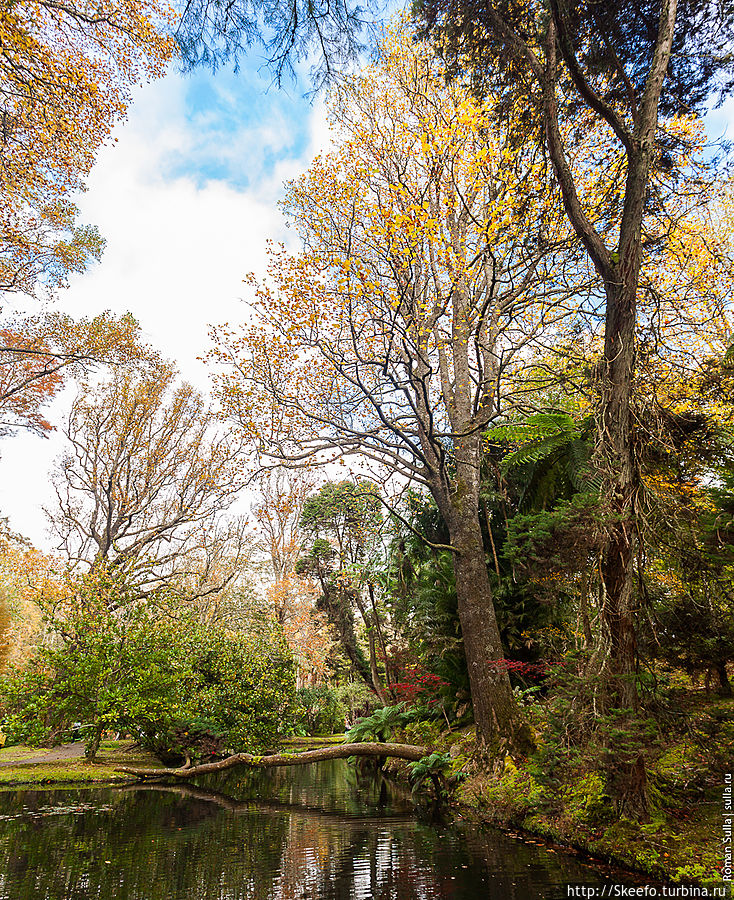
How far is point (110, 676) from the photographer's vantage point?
10.4 meters

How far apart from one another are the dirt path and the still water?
4.70 meters

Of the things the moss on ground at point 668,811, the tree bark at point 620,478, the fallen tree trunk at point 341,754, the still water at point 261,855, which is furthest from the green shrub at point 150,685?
the tree bark at point 620,478

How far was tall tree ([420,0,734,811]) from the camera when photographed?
3.92 meters

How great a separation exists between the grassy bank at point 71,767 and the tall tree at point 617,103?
34.0 feet

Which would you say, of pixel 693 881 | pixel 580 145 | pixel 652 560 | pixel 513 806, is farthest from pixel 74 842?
pixel 580 145

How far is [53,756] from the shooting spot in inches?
500

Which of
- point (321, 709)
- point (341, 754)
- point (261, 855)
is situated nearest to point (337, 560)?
point (321, 709)

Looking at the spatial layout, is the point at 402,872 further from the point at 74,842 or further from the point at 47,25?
the point at 47,25

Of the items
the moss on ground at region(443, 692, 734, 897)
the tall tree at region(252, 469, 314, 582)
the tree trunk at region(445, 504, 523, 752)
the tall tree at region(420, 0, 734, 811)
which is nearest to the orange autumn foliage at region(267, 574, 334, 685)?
the tall tree at region(252, 469, 314, 582)

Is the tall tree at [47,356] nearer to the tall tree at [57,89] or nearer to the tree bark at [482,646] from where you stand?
the tall tree at [57,89]

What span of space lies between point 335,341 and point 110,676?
8.62 m

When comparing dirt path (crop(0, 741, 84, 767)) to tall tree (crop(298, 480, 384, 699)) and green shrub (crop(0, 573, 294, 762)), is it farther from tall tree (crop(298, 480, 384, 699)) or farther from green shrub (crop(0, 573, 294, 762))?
tall tree (crop(298, 480, 384, 699))

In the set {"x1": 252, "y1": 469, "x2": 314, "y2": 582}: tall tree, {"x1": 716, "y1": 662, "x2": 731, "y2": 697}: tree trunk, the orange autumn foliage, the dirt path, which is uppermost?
{"x1": 252, "y1": 469, "x2": 314, "y2": 582}: tall tree

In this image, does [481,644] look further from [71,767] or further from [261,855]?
[71,767]
